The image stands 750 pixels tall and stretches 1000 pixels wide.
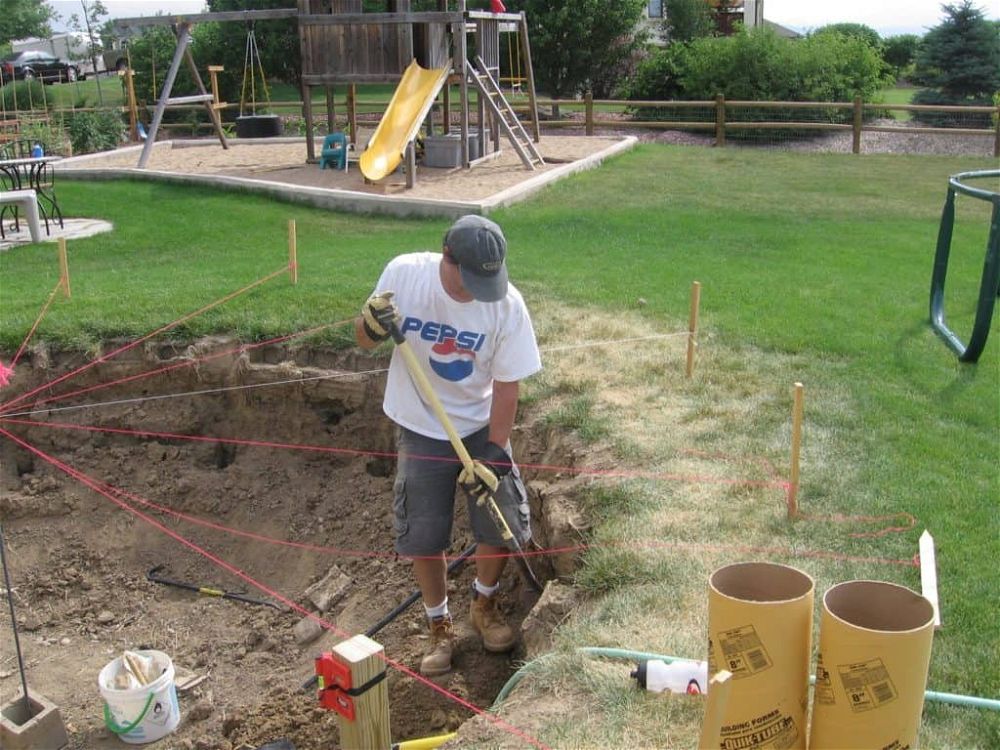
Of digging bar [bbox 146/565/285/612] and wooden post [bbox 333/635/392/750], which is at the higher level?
wooden post [bbox 333/635/392/750]

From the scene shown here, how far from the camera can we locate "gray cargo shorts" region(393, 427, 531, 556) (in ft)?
14.4

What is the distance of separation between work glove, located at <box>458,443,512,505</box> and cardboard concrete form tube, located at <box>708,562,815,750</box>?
1334 mm

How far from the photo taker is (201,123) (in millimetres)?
26359

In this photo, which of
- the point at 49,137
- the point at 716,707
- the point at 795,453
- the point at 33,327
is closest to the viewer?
the point at 716,707

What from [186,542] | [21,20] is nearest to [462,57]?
[186,542]

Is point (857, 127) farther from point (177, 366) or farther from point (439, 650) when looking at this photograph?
point (439, 650)

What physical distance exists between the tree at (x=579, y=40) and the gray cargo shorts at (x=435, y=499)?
27871mm

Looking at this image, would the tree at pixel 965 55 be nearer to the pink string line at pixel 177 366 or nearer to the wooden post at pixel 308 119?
the wooden post at pixel 308 119

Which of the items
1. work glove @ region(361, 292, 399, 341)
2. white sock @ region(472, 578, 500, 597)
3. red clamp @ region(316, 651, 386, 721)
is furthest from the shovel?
red clamp @ region(316, 651, 386, 721)

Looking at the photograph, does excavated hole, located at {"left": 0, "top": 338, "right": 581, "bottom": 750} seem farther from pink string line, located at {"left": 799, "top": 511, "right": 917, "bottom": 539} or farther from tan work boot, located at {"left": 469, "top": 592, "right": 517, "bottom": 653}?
pink string line, located at {"left": 799, "top": 511, "right": 917, "bottom": 539}

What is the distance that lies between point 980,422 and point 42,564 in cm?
596

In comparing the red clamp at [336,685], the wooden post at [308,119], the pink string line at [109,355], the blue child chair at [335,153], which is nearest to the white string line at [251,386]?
the pink string line at [109,355]

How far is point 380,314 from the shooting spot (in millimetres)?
3938

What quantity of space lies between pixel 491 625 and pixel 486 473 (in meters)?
0.94
